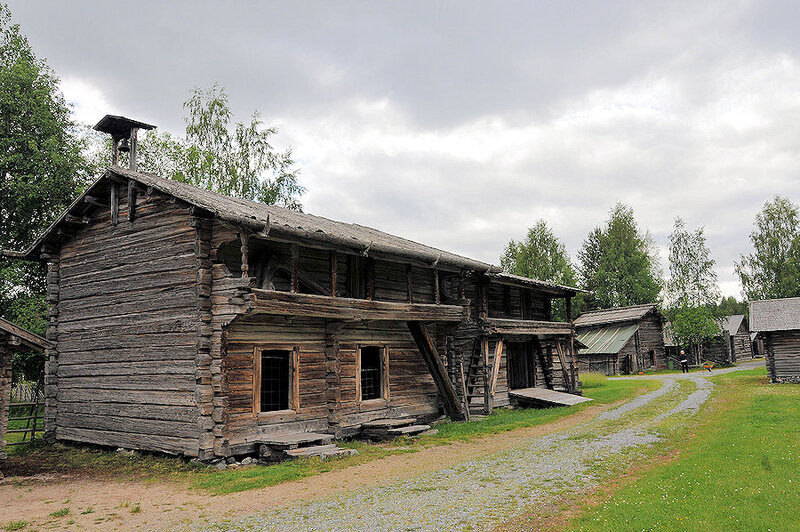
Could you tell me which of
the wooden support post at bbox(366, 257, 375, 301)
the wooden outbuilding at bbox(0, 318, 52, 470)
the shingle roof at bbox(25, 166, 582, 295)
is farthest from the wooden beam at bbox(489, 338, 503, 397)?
the wooden outbuilding at bbox(0, 318, 52, 470)

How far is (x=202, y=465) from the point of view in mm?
12758

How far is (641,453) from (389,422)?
691cm

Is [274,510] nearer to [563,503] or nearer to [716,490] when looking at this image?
[563,503]

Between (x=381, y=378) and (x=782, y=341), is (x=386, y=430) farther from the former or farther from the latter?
(x=782, y=341)

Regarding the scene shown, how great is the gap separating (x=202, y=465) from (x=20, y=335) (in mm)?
4814

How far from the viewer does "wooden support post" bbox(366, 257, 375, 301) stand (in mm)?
16664

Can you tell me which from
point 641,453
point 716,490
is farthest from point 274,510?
point 641,453

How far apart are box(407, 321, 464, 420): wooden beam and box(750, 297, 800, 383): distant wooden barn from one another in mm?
20079

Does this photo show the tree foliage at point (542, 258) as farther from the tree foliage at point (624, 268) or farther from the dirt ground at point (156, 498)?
the dirt ground at point (156, 498)

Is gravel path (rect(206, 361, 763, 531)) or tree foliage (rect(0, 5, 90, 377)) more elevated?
tree foliage (rect(0, 5, 90, 377))

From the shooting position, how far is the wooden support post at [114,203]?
15617 mm

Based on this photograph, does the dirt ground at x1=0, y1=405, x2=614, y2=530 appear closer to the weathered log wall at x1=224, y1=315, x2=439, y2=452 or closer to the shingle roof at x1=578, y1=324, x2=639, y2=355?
the weathered log wall at x1=224, y1=315, x2=439, y2=452

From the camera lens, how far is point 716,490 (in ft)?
30.0

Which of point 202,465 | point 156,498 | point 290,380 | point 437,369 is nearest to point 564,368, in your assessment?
point 437,369
